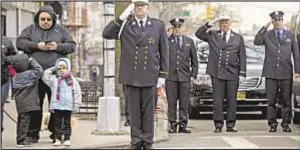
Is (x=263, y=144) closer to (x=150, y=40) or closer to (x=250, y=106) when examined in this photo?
(x=150, y=40)

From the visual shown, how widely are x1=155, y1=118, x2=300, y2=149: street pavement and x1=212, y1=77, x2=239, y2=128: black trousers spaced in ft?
0.77

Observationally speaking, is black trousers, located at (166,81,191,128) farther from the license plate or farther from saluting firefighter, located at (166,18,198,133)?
the license plate

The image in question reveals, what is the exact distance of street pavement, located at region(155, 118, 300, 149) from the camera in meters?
9.73

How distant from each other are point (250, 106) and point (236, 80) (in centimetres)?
278

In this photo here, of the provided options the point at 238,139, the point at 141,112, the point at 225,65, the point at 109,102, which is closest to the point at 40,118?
the point at 109,102

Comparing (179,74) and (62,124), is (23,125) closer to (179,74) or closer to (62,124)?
(62,124)

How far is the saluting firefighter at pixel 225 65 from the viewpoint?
11.6 m

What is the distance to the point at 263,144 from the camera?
9.87 meters

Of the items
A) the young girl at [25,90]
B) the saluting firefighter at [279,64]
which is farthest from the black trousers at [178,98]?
the young girl at [25,90]

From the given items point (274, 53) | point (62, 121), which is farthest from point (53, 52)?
point (274, 53)

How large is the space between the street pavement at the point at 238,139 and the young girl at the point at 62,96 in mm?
1405

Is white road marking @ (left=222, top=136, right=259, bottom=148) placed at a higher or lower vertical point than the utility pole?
lower

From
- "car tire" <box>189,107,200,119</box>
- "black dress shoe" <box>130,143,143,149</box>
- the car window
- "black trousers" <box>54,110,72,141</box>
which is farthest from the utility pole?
the car window

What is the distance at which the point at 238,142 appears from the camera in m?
10.2
